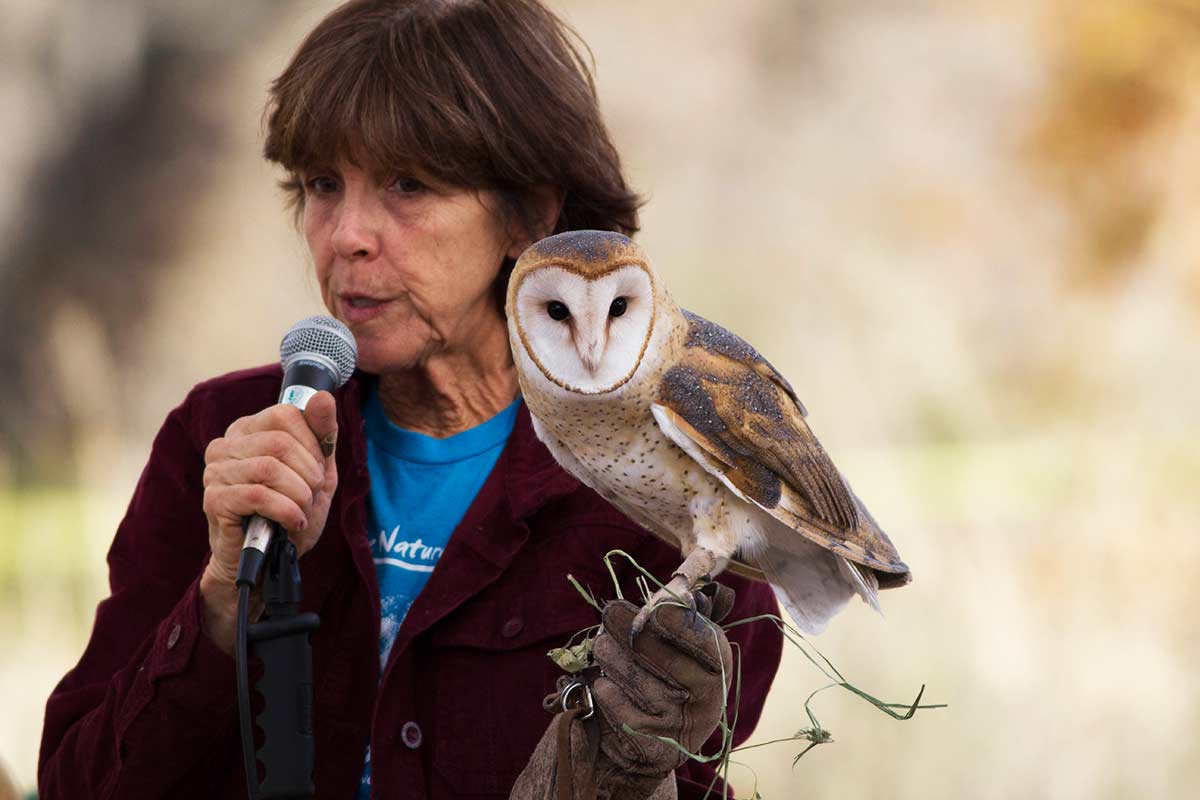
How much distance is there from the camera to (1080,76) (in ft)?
10.6

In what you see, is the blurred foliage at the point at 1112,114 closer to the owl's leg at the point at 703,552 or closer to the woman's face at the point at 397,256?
the woman's face at the point at 397,256

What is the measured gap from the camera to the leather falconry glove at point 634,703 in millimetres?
1100

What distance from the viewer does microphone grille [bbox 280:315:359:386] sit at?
117 centimetres

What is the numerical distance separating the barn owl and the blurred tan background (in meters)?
1.71

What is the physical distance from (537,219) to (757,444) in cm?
50

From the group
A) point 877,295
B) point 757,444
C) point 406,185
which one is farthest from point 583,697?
point 877,295

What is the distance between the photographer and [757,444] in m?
1.14

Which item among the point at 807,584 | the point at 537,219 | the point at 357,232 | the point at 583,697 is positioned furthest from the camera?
the point at 537,219

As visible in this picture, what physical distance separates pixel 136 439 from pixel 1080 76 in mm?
2613

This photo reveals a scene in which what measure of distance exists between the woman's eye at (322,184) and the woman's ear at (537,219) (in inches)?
8.6

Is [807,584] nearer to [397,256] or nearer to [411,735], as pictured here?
[411,735]

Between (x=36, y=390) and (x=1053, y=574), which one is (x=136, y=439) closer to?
(x=36, y=390)

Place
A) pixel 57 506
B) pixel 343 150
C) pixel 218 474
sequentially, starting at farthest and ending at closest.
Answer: pixel 57 506 → pixel 343 150 → pixel 218 474

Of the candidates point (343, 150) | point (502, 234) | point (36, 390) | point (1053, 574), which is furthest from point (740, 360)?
point (36, 390)
